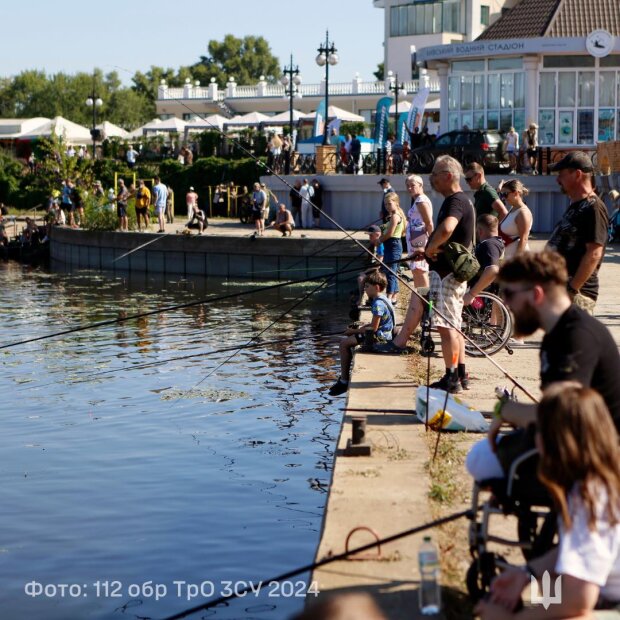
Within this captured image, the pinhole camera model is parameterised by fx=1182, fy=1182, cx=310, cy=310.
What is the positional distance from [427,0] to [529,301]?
76.4m

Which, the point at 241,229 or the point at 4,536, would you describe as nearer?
the point at 4,536

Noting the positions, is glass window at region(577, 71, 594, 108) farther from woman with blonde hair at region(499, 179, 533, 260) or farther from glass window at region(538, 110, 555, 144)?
woman with blonde hair at region(499, 179, 533, 260)

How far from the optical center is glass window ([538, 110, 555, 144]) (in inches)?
1409

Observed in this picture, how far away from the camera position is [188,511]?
9.02 meters

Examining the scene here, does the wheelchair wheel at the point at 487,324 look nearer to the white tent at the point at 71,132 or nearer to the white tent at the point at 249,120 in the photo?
the white tent at the point at 249,120

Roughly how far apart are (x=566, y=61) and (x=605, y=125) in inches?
89.0

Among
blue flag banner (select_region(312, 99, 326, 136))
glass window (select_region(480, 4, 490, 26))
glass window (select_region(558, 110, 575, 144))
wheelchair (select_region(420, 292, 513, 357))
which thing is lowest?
wheelchair (select_region(420, 292, 513, 357))

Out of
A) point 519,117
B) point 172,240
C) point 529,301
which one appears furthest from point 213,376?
point 519,117

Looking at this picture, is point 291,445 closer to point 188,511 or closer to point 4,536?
point 188,511

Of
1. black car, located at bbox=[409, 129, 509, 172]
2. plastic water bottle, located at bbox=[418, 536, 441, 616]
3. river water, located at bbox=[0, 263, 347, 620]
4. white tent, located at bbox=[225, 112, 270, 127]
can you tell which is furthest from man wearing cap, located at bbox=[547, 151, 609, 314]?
white tent, located at bbox=[225, 112, 270, 127]

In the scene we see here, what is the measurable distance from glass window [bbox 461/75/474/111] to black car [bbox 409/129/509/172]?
4.54 m

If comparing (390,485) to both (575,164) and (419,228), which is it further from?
(419,228)

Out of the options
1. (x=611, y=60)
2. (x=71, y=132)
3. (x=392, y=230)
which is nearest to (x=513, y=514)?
(x=392, y=230)

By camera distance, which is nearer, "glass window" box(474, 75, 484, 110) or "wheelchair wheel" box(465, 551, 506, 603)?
"wheelchair wheel" box(465, 551, 506, 603)
